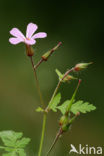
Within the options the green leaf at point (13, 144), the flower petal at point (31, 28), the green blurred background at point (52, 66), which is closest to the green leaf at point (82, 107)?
the green leaf at point (13, 144)

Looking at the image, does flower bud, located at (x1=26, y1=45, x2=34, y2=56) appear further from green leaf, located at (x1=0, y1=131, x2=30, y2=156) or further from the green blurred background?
the green blurred background

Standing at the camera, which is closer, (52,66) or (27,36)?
(27,36)

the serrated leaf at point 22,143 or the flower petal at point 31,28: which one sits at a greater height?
the flower petal at point 31,28

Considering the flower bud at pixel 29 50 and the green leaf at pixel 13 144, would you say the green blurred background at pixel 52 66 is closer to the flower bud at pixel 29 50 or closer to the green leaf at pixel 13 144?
the green leaf at pixel 13 144

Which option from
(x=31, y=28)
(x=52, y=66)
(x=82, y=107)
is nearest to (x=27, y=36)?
(x=31, y=28)

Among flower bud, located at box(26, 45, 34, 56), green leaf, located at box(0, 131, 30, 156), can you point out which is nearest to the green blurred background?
green leaf, located at box(0, 131, 30, 156)

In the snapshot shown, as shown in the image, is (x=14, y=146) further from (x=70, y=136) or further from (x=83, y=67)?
(x=70, y=136)

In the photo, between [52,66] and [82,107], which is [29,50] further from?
[52,66]

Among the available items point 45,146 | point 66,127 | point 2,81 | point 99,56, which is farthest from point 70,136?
point 66,127

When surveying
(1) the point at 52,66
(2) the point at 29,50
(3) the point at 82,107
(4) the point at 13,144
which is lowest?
(4) the point at 13,144
